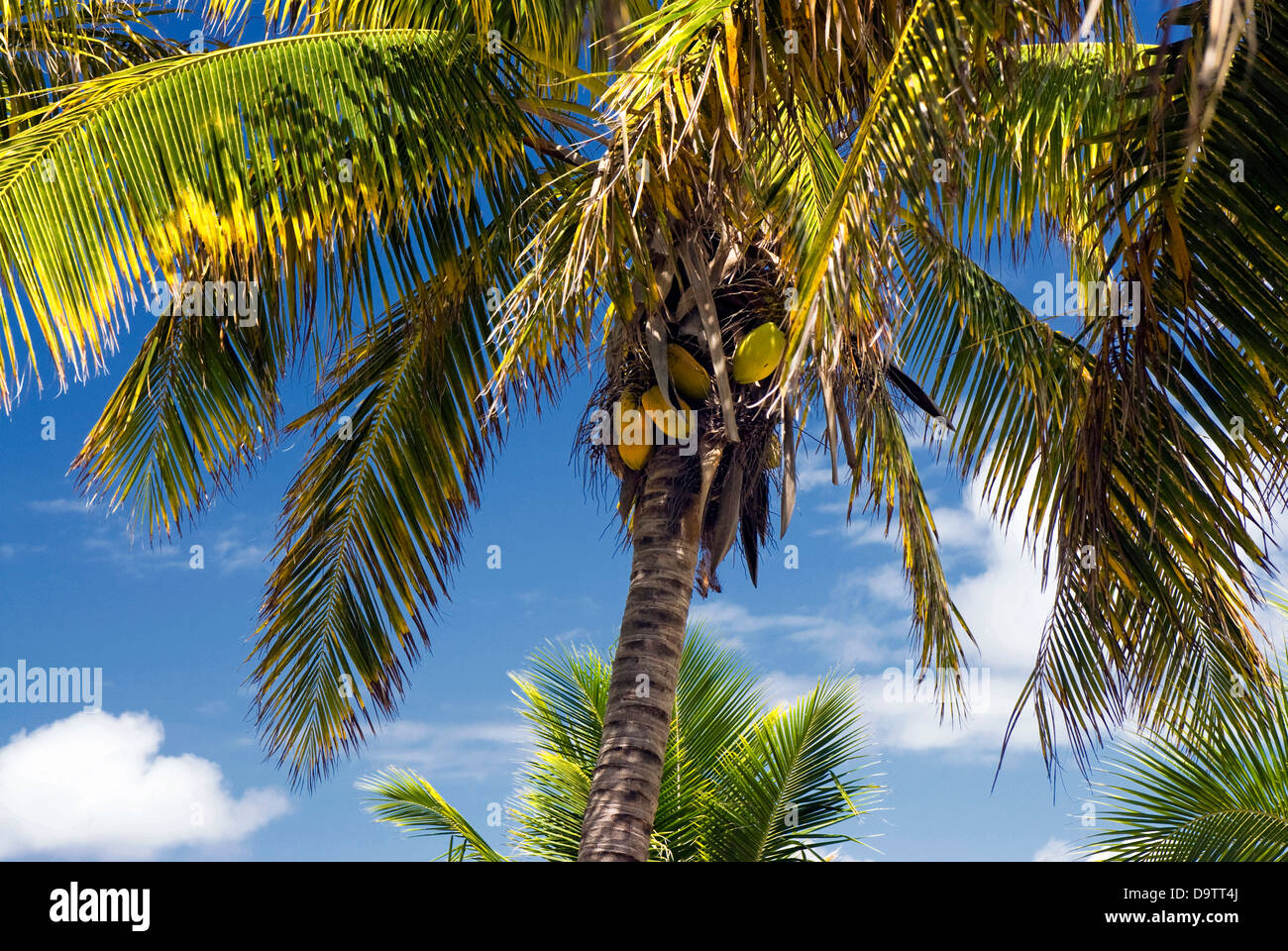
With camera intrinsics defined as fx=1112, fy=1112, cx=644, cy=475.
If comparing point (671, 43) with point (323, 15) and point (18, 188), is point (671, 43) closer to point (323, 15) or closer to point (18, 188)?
point (18, 188)

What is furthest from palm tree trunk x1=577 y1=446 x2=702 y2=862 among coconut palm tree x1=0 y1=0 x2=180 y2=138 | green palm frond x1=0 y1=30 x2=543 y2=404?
coconut palm tree x1=0 y1=0 x2=180 y2=138

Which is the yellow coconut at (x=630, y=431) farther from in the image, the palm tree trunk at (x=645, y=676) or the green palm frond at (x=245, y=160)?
the green palm frond at (x=245, y=160)

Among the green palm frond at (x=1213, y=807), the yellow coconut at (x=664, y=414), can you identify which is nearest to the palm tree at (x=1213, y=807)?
the green palm frond at (x=1213, y=807)

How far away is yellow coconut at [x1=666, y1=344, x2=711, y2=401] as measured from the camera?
505cm

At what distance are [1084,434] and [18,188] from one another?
3.68 meters

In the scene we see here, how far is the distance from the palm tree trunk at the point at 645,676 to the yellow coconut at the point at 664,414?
0.51ft

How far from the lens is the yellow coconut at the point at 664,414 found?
16.7 feet

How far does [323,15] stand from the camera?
20.9 ft

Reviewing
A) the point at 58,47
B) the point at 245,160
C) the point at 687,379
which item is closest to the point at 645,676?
the point at 687,379

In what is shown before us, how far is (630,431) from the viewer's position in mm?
5250

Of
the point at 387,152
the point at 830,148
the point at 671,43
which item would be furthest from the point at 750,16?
the point at 387,152

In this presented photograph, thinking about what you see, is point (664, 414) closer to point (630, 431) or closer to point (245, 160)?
point (630, 431)

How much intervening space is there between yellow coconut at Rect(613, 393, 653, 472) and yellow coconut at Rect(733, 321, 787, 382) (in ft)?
1.63

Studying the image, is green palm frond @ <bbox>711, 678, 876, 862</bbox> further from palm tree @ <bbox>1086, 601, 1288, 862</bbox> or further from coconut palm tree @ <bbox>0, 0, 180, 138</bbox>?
coconut palm tree @ <bbox>0, 0, 180, 138</bbox>
